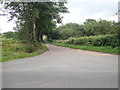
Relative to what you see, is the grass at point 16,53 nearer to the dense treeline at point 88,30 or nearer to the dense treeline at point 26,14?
the dense treeline at point 26,14

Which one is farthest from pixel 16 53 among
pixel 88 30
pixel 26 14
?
pixel 88 30

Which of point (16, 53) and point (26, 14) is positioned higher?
A: point (26, 14)

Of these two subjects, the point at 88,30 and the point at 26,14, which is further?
the point at 88,30

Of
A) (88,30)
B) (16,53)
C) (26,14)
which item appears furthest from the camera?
(88,30)

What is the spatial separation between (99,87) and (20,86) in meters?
2.37

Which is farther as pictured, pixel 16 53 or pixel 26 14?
pixel 26 14

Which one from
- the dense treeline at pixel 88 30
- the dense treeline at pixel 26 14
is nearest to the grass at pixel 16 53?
the dense treeline at pixel 26 14

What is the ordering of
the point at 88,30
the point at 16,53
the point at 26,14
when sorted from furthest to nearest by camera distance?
1. the point at 88,30
2. the point at 26,14
3. the point at 16,53

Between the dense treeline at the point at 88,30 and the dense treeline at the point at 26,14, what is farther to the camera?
the dense treeline at the point at 88,30

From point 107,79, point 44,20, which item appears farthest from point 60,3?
point 107,79

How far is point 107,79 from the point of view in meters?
3.70

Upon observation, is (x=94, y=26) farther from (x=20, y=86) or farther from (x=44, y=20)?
(x=20, y=86)

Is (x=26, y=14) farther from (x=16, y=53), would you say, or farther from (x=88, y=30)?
(x=88, y=30)

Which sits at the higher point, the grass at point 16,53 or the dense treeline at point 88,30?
the dense treeline at point 88,30
